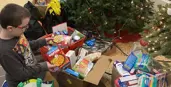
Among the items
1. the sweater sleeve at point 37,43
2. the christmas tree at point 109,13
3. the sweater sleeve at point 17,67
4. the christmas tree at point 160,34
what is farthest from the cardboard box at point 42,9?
the christmas tree at point 160,34

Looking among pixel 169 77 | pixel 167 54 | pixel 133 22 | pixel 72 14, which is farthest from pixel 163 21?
pixel 72 14

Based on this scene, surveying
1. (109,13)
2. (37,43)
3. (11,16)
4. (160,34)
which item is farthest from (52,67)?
(109,13)

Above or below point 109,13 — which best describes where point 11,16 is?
above

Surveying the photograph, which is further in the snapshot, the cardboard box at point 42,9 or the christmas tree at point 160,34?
the cardboard box at point 42,9

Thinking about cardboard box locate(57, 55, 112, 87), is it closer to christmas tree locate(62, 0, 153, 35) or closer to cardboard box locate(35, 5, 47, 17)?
christmas tree locate(62, 0, 153, 35)

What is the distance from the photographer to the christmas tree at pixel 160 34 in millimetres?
1530

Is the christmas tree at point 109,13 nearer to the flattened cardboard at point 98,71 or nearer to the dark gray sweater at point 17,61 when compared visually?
the flattened cardboard at point 98,71

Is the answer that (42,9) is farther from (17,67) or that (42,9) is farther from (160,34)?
(160,34)

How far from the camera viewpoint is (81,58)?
1871 millimetres

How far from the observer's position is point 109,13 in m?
2.34

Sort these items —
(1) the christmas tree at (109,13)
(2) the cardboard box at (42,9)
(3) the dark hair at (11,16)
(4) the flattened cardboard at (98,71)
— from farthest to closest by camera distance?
1. (2) the cardboard box at (42,9)
2. (1) the christmas tree at (109,13)
3. (4) the flattened cardboard at (98,71)
4. (3) the dark hair at (11,16)

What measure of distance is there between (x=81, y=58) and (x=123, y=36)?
0.81 m

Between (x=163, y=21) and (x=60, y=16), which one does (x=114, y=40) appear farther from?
(x=163, y=21)

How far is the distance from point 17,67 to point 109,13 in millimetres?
1246
